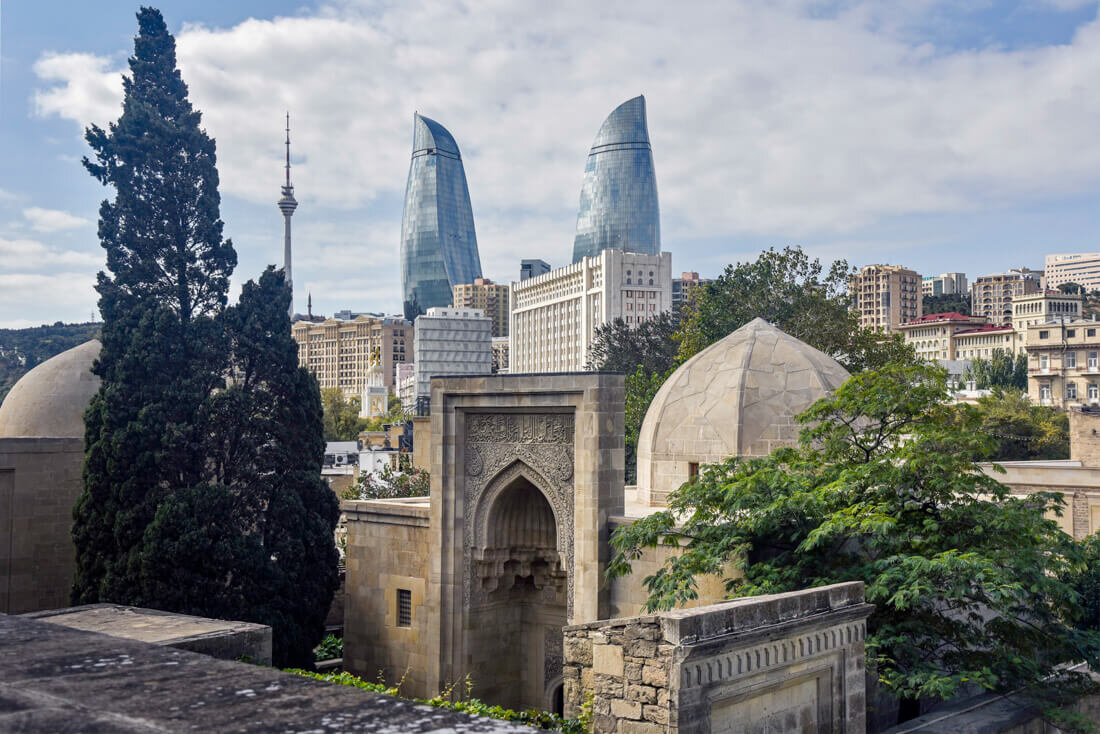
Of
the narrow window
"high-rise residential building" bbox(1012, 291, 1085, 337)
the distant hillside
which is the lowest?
the narrow window

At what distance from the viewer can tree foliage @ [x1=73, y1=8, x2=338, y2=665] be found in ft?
55.0

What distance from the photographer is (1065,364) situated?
65750mm

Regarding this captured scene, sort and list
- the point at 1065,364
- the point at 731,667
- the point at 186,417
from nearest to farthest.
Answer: the point at 731,667
the point at 186,417
the point at 1065,364

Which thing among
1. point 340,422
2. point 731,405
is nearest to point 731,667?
point 731,405

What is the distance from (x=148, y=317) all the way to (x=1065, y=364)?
65.6 m

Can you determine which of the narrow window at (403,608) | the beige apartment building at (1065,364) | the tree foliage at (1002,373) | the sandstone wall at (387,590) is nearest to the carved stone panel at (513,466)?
the sandstone wall at (387,590)

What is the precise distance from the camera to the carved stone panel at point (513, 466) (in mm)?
14312

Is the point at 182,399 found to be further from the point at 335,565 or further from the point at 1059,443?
the point at 1059,443

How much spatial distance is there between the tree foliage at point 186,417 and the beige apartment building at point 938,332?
274 ft

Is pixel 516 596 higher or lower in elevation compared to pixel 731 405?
lower

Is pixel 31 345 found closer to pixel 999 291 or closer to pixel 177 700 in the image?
pixel 177 700

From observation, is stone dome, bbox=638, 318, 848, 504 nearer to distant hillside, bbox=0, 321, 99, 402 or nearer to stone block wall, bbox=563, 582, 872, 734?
stone block wall, bbox=563, 582, 872, 734

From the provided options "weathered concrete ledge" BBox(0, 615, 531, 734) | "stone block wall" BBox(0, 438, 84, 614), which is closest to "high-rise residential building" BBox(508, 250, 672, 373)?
"stone block wall" BBox(0, 438, 84, 614)

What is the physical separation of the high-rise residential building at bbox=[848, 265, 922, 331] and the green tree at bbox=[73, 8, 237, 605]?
106024 mm
